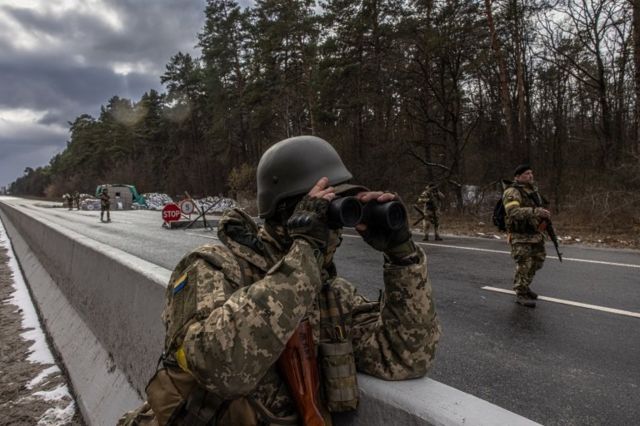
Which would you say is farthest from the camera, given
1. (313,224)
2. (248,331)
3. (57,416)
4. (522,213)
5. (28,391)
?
(522,213)

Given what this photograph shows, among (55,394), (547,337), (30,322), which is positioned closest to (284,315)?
(55,394)

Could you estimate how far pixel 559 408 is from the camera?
334 cm

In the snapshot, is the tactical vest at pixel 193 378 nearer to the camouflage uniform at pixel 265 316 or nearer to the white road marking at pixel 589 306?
the camouflage uniform at pixel 265 316

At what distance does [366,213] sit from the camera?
1.61 meters

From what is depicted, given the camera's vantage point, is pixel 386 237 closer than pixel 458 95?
Yes

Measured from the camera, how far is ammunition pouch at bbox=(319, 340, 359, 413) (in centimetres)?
153

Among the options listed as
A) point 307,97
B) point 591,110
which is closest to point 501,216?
point 591,110

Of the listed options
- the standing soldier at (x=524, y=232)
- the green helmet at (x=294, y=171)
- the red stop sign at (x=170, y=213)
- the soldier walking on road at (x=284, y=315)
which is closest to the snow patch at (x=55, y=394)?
the soldier walking on road at (x=284, y=315)

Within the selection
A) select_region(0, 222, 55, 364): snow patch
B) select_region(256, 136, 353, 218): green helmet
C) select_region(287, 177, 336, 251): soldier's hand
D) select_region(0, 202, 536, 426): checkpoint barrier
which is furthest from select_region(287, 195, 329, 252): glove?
select_region(0, 222, 55, 364): snow patch

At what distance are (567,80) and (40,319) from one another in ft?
78.6

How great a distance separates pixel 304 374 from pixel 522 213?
5.18m

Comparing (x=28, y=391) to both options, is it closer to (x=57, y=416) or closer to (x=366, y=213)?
(x=57, y=416)

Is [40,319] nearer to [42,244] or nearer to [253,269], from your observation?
[42,244]

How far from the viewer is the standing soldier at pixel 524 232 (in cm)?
602
